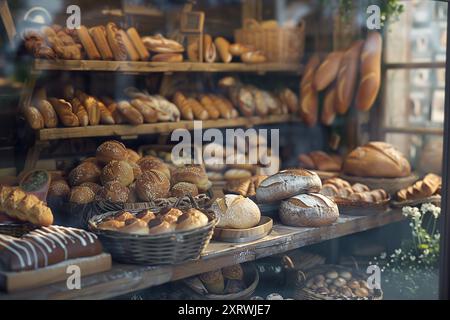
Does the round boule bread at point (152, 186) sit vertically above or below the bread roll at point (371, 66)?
below

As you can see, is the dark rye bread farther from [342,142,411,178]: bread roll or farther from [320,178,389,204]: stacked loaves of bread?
[342,142,411,178]: bread roll

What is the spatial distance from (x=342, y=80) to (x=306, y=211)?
58.8 inches

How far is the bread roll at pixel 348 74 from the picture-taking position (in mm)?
4461

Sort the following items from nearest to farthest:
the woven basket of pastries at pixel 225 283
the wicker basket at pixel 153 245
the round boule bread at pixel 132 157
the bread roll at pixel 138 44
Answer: the wicker basket at pixel 153 245 < the woven basket of pastries at pixel 225 283 < the round boule bread at pixel 132 157 < the bread roll at pixel 138 44

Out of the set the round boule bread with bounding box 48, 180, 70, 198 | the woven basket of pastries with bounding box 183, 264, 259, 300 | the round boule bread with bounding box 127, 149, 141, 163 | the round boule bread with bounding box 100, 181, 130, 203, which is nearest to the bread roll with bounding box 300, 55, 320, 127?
the round boule bread with bounding box 127, 149, 141, 163

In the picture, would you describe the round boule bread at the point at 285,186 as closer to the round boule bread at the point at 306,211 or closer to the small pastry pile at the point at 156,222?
the round boule bread at the point at 306,211

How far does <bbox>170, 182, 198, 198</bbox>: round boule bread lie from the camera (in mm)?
3197

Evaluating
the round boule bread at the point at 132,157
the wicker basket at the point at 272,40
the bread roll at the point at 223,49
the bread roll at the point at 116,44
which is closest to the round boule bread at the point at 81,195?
the round boule bread at the point at 132,157

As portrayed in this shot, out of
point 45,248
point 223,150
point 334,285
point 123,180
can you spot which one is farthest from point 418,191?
point 45,248

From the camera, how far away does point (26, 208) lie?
8.71ft

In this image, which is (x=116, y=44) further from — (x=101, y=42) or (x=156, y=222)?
(x=156, y=222)

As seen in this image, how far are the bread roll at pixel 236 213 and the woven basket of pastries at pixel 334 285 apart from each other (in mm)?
514

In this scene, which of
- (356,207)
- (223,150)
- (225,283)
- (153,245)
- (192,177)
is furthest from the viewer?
(223,150)
